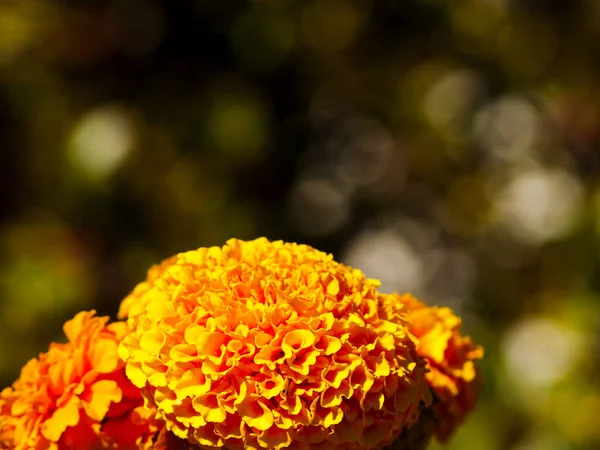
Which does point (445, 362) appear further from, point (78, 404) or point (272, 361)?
point (78, 404)

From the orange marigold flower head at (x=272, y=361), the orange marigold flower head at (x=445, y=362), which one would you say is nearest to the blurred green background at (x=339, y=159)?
the orange marigold flower head at (x=445, y=362)

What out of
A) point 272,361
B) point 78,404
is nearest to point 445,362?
point 272,361

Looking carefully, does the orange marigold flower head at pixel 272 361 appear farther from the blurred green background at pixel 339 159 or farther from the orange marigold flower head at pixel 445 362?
the blurred green background at pixel 339 159

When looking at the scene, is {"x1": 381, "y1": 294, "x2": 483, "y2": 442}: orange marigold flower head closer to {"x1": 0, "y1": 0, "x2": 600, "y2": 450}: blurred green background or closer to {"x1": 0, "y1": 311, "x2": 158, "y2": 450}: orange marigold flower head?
{"x1": 0, "y1": 311, "x2": 158, "y2": 450}: orange marigold flower head

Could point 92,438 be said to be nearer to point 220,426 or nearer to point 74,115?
point 220,426

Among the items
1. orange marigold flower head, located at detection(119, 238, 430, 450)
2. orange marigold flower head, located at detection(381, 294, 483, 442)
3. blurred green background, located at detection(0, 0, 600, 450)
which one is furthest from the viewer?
blurred green background, located at detection(0, 0, 600, 450)

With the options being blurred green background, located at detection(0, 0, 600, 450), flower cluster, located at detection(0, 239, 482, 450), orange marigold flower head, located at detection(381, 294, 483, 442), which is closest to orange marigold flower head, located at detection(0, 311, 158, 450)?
flower cluster, located at detection(0, 239, 482, 450)

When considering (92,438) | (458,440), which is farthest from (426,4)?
(92,438)
